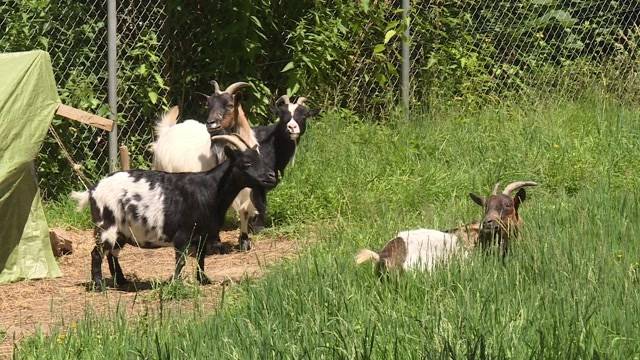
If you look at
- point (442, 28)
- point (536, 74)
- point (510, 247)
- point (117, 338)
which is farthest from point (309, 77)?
point (117, 338)

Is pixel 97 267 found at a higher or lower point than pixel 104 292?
higher

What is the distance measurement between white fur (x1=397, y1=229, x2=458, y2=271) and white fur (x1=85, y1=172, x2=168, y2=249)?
197 cm

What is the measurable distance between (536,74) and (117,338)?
862 cm

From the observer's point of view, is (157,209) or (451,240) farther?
(157,209)

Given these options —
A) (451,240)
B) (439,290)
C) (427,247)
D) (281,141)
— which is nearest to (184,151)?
(281,141)

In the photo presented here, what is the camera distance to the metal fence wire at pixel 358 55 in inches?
456

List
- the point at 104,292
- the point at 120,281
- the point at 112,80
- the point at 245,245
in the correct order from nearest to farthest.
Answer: the point at 104,292 < the point at 120,281 < the point at 245,245 < the point at 112,80

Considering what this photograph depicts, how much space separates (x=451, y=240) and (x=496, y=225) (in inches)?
11.1

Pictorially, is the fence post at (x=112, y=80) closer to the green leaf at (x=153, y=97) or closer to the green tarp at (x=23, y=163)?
the green leaf at (x=153, y=97)

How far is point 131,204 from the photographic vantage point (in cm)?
861

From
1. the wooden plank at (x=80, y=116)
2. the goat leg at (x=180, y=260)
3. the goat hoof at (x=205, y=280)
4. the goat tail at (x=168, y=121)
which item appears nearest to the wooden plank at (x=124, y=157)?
the goat tail at (x=168, y=121)

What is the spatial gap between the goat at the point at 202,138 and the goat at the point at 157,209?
176 cm

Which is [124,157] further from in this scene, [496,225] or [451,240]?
[496,225]

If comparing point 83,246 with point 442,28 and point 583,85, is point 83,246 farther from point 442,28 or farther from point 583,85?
point 583,85
